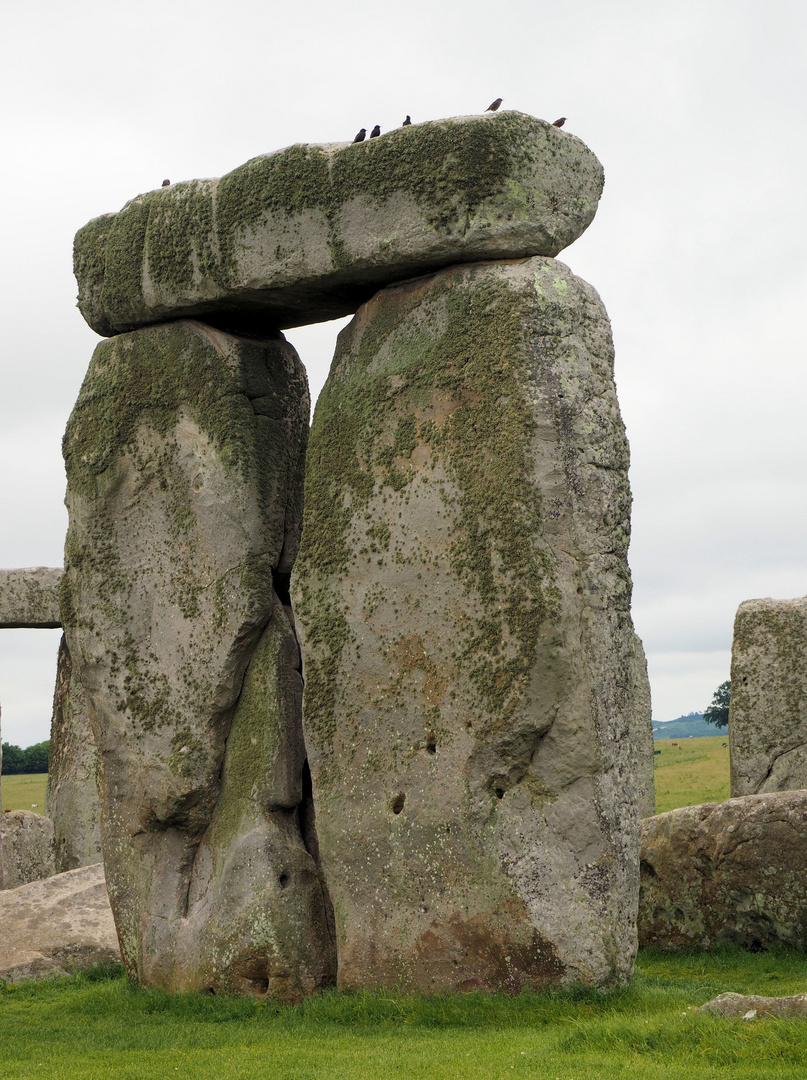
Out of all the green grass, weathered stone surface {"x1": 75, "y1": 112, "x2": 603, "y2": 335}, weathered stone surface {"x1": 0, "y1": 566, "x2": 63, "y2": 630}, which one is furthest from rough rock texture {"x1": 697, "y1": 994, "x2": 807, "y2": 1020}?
weathered stone surface {"x1": 0, "y1": 566, "x2": 63, "y2": 630}

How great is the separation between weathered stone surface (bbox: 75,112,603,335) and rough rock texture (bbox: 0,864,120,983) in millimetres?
4815

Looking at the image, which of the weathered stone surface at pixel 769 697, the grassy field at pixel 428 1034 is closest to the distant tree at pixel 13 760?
the weathered stone surface at pixel 769 697

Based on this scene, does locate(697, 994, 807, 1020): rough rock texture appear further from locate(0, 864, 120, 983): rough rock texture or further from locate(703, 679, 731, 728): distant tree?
Result: locate(703, 679, 731, 728): distant tree

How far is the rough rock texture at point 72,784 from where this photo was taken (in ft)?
54.3

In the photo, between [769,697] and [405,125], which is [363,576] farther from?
[769,697]

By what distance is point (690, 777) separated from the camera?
31.4 meters

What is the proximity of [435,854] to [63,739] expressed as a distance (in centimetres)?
1000

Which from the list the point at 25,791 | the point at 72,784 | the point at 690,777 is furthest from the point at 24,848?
the point at 25,791

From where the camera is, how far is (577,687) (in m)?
7.84

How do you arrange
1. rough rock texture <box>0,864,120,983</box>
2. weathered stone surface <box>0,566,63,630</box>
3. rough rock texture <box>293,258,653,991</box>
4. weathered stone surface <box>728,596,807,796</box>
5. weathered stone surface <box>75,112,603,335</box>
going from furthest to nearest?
weathered stone surface <box>0,566,63,630</box>
weathered stone surface <box>728,596,807,796</box>
rough rock texture <box>0,864,120,983</box>
weathered stone surface <box>75,112,603,335</box>
rough rock texture <box>293,258,653,991</box>

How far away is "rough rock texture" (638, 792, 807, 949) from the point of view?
963 cm

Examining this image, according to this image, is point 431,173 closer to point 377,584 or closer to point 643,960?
point 377,584

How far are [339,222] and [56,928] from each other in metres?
6.13

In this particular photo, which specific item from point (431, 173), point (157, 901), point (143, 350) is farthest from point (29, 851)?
point (431, 173)
